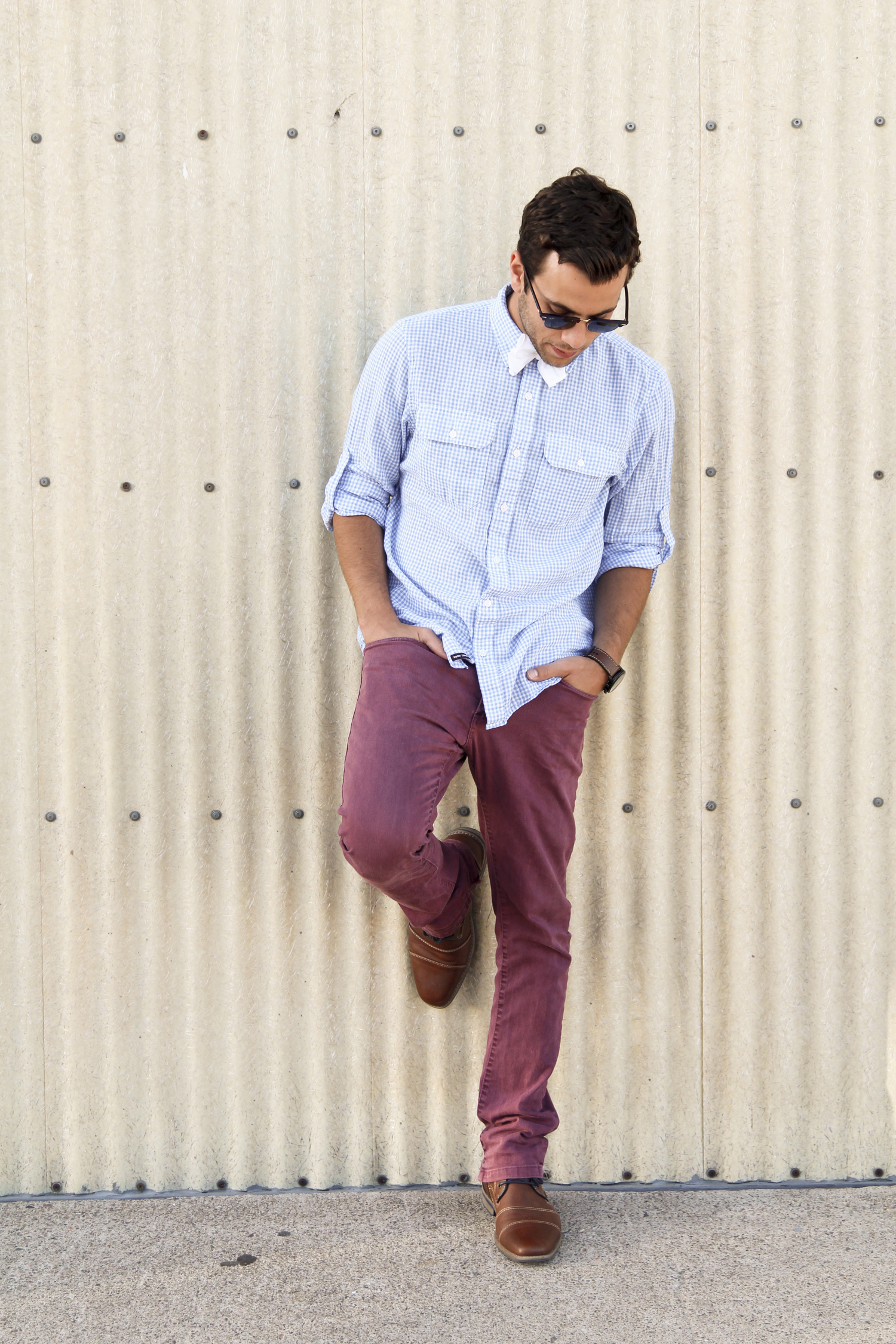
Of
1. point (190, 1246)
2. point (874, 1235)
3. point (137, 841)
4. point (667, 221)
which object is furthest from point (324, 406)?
point (874, 1235)

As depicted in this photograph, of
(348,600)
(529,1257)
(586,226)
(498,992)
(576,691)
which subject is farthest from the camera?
(348,600)

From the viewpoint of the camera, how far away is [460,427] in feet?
7.44

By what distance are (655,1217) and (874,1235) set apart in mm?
504

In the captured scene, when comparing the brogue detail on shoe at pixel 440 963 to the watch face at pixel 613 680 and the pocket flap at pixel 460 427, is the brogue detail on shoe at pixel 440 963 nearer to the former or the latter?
the watch face at pixel 613 680

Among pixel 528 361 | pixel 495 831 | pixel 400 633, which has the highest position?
pixel 528 361

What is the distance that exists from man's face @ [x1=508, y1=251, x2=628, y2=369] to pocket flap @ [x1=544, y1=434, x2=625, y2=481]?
0.17m

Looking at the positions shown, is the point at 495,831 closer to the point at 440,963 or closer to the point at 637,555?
the point at 440,963

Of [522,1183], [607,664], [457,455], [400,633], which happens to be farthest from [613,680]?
[522,1183]

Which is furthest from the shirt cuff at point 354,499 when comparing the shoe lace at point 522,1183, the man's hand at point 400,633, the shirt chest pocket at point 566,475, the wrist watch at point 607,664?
the shoe lace at point 522,1183

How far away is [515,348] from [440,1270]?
6.62ft

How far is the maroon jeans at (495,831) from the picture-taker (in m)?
2.20

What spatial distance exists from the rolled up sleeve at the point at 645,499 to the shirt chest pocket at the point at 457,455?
0.33 m

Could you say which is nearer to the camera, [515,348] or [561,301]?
[561,301]

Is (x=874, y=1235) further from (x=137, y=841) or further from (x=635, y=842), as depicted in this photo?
(x=137, y=841)
